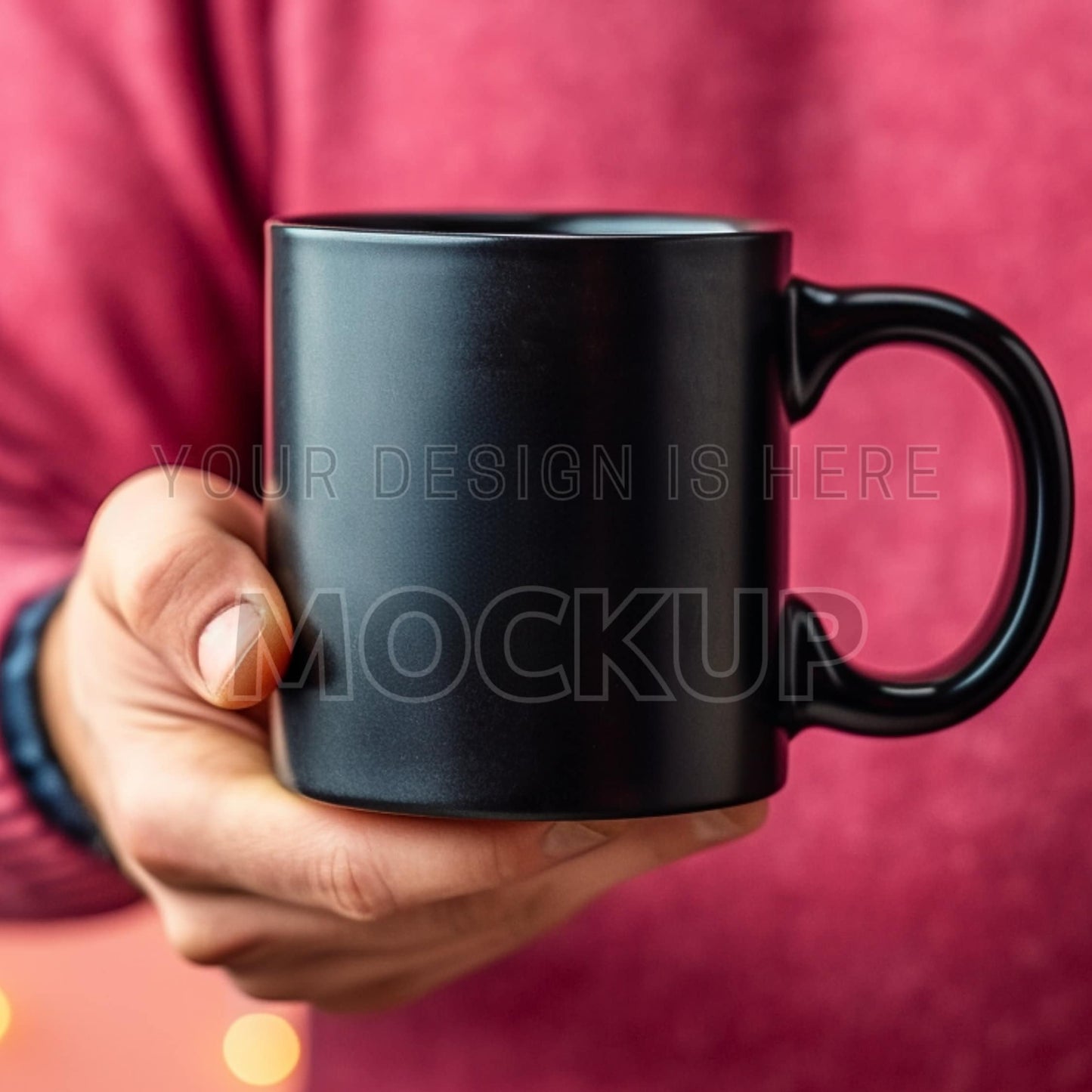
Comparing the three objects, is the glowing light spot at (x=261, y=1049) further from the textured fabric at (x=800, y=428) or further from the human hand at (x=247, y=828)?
the human hand at (x=247, y=828)

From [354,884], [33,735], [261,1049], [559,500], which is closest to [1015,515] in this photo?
[559,500]

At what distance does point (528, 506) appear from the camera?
513 millimetres

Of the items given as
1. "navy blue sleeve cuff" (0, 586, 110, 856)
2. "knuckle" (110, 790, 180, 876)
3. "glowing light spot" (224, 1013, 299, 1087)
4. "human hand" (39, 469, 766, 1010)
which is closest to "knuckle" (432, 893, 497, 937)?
"human hand" (39, 469, 766, 1010)

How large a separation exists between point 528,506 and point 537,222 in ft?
0.75

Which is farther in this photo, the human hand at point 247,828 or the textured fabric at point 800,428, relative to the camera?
the textured fabric at point 800,428

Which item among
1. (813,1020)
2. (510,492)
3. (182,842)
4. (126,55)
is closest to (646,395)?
(510,492)

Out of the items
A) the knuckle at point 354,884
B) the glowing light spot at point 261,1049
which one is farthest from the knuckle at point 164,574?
the glowing light spot at point 261,1049

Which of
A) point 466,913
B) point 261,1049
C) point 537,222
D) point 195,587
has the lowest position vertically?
point 261,1049

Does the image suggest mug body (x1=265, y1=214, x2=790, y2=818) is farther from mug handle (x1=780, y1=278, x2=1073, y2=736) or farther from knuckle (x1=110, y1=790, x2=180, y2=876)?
knuckle (x1=110, y1=790, x2=180, y2=876)

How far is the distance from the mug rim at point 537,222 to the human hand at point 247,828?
5.4 inches

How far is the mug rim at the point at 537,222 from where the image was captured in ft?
1.89

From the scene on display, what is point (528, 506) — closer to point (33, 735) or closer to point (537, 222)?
point (537, 222)

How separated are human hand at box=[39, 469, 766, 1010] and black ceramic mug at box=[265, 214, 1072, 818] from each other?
57 mm

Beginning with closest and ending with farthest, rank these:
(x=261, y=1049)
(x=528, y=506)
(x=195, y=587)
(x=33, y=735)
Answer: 1. (x=528, y=506)
2. (x=195, y=587)
3. (x=33, y=735)
4. (x=261, y=1049)
